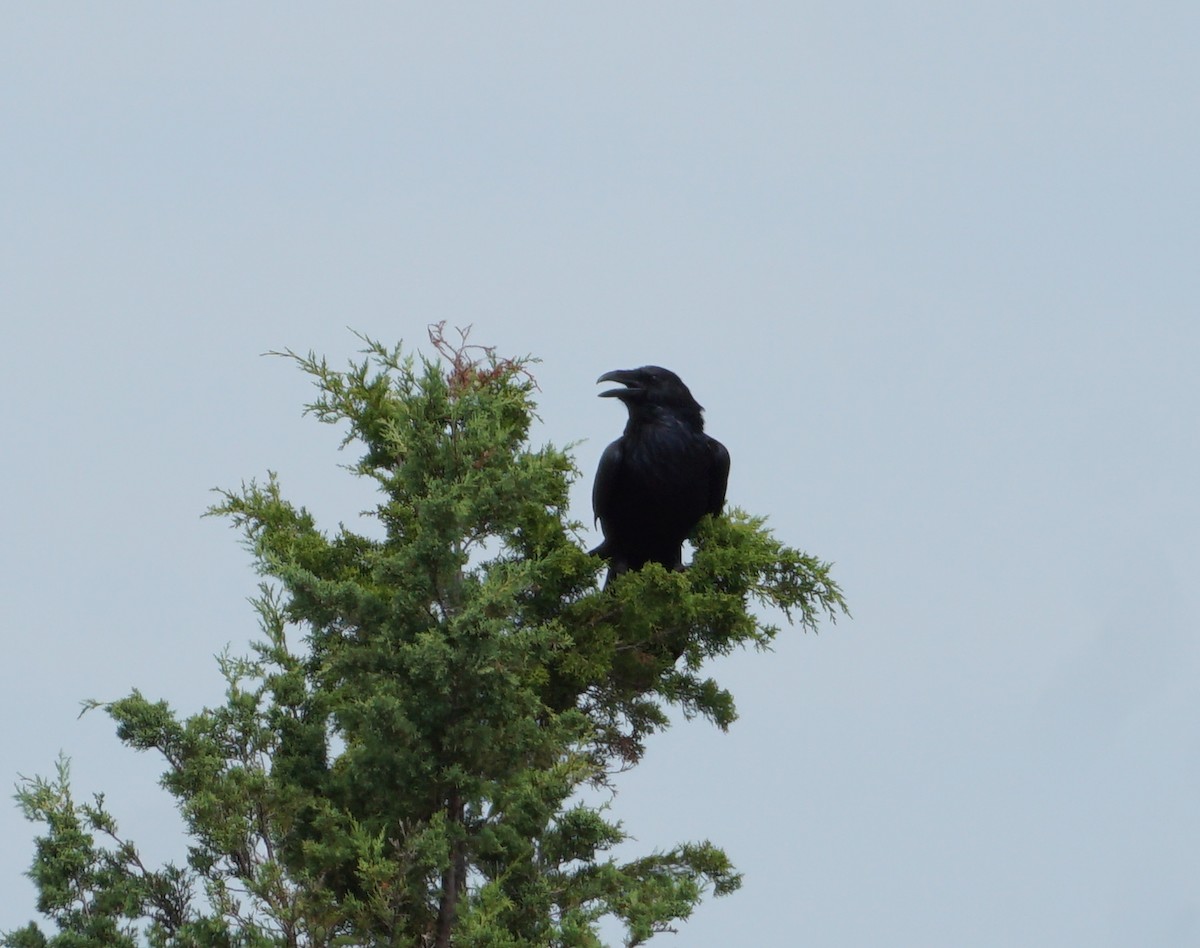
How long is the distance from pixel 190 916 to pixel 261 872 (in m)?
A: 0.79

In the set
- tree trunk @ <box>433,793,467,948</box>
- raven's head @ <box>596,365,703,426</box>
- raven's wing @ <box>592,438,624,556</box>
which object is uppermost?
raven's head @ <box>596,365,703,426</box>

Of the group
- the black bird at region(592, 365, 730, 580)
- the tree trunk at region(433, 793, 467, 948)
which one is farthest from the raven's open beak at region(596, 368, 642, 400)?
the tree trunk at region(433, 793, 467, 948)

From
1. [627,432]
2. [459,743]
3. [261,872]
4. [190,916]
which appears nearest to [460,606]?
[459,743]

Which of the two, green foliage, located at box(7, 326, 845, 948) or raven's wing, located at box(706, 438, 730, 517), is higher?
raven's wing, located at box(706, 438, 730, 517)

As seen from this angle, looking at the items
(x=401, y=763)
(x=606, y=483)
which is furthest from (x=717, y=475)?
(x=401, y=763)

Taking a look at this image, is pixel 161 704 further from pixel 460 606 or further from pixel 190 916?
pixel 460 606

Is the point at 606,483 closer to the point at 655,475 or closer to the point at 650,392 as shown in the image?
the point at 655,475

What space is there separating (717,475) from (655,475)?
1.91 feet

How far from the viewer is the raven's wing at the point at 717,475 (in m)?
13.1

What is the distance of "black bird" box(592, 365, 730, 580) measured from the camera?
12758 mm

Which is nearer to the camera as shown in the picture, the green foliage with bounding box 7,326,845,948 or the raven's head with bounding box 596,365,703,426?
the green foliage with bounding box 7,326,845,948

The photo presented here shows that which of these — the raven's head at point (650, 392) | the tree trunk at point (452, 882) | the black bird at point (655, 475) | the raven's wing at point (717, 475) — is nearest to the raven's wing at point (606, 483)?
the black bird at point (655, 475)

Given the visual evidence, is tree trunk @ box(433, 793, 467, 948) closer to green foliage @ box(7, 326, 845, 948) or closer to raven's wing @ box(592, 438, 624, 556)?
green foliage @ box(7, 326, 845, 948)

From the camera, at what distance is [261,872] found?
9.81 metres
